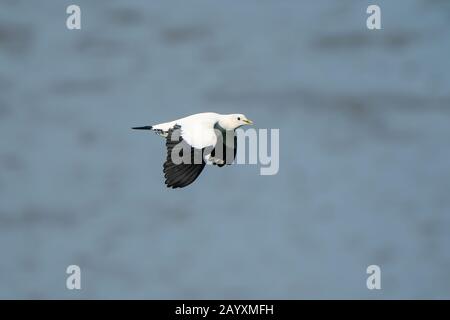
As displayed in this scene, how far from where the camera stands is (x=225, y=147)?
31.4m

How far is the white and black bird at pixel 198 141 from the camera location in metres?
29.7

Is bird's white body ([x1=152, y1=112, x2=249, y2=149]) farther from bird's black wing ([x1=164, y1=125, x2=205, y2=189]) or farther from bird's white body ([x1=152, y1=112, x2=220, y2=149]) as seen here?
bird's black wing ([x1=164, y1=125, x2=205, y2=189])

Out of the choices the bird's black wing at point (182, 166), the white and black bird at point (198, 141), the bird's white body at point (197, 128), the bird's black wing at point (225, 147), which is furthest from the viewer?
the bird's black wing at point (225, 147)

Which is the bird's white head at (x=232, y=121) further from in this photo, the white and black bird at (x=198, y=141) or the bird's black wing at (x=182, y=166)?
the bird's black wing at (x=182, y=166)

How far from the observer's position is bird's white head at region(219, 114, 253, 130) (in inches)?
1249

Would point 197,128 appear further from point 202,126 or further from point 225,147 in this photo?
point 225,147

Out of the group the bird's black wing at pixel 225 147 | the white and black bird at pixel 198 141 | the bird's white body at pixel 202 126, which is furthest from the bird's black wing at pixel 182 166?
the bird's black wing at pixel 225 147

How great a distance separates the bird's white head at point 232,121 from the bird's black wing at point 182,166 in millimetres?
1755

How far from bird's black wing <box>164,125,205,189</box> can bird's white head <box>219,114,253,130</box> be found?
175 cm

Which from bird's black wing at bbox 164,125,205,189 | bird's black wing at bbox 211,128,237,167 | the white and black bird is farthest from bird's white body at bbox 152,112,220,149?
bird's black wing at bbox 211,128,237,167

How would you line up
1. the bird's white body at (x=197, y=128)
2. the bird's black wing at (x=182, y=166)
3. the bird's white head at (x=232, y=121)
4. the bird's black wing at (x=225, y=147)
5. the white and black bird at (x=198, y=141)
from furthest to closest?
the bird's white head at (x=232, y=121), the bird's black wing at (x=225, y=147), the bird's white body at (x=197, y=128), the white and black bird at (x=198, y=141), the bird's black wing at (x=182, y=166)

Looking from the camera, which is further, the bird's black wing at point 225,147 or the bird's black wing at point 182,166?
the bird's black wing at point 225,147

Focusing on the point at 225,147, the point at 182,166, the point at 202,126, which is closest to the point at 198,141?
the point at 182,166

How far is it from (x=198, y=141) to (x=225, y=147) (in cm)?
161
